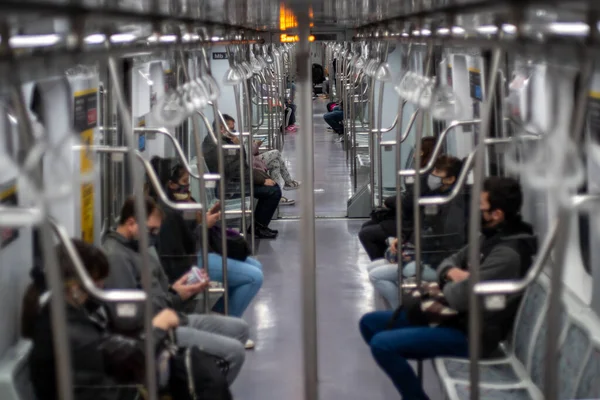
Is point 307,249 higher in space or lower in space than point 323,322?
higher

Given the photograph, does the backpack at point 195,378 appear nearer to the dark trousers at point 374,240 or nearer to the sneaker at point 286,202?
the dark trousers at point 374,240

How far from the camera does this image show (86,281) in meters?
2.46

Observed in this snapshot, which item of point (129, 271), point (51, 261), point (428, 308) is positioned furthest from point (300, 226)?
point (51, 261)

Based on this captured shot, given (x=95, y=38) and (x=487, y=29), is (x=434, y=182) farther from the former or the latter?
(x=95, y=38)

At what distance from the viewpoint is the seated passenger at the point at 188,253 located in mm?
4387

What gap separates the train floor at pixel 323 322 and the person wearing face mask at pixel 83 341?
87.4 inches

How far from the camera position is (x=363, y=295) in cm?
689

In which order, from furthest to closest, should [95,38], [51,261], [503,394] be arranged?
1. [503,394]
2. [95,38]
3. [51,261]

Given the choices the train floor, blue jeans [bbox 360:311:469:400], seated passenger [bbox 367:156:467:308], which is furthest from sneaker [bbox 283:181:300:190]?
blue jeans [bbox 360:311:469:400]

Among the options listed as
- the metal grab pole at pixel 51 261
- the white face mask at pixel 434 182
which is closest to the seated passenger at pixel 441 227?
the white face mask at pixel 434 182

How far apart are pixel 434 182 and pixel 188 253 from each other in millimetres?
1380

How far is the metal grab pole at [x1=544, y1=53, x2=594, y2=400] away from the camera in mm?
2098

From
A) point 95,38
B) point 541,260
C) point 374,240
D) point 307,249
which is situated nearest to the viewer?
point 307,249

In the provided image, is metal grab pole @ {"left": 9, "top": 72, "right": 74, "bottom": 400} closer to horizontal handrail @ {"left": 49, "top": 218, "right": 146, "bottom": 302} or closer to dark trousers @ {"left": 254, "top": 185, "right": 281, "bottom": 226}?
horizontal handrail @ {"left": 49, "top": 218, "right": 146, "bottom": 302}
